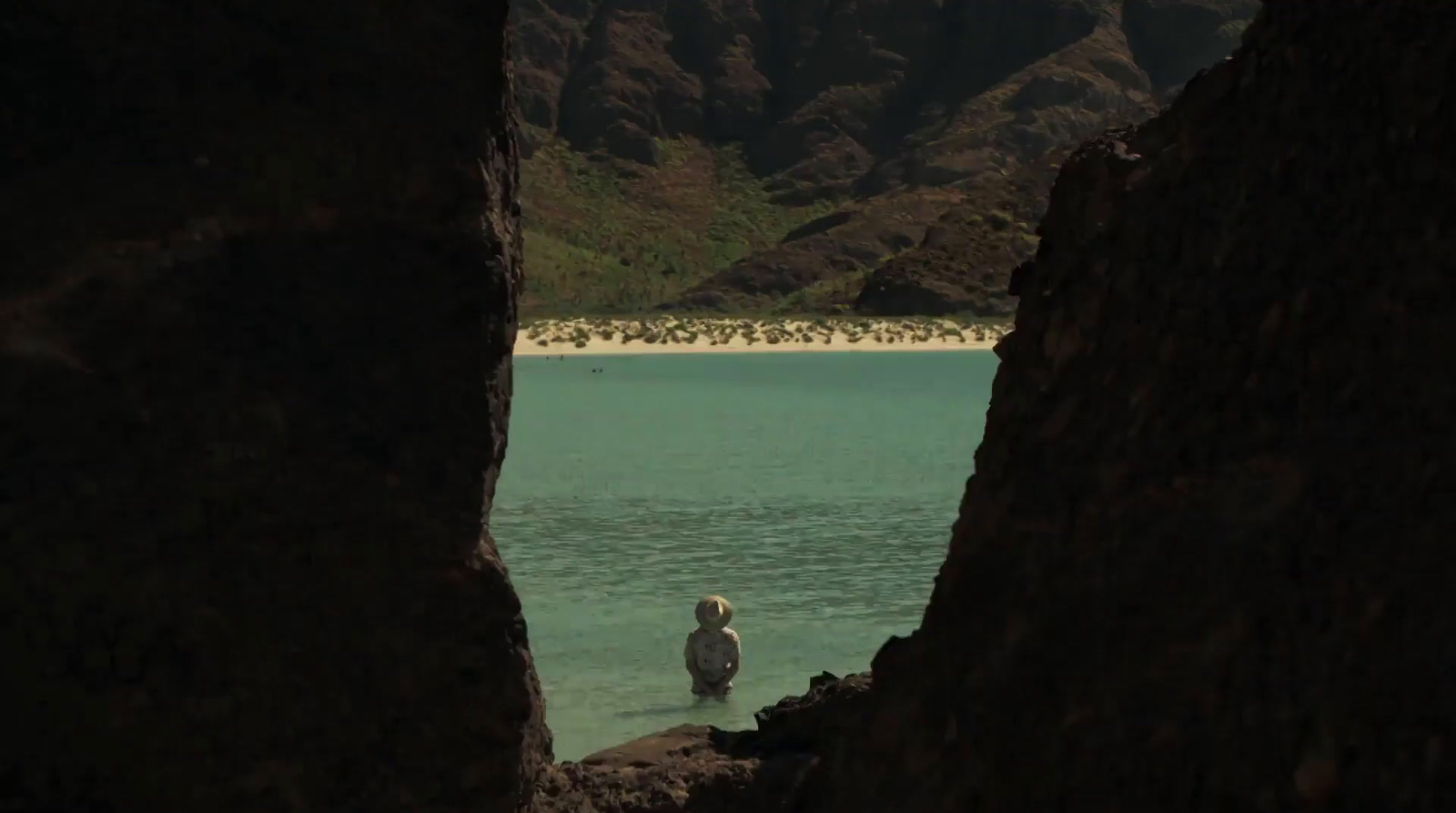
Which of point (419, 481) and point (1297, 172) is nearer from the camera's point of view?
point (1297, 172)

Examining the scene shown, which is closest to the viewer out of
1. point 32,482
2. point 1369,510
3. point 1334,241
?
point 1369,510

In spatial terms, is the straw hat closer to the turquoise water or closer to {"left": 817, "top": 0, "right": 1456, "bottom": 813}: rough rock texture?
the turquoise water

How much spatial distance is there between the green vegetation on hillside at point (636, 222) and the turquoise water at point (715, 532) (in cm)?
5145

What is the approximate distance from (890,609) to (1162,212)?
352 inches

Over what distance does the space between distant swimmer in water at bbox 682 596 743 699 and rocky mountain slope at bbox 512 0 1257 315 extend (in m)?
69.8

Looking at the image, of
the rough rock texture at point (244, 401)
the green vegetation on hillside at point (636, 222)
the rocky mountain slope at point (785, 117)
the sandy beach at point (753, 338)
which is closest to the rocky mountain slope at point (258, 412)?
the rough rock texture at point (244, 401)

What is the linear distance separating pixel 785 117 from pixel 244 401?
102m

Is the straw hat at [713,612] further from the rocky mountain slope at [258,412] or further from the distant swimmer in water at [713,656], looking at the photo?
the rocky mountain slope at [258,412]

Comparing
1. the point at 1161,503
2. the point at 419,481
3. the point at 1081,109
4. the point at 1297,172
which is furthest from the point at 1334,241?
the point at 1081,109

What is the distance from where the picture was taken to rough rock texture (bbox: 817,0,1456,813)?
4.91 ft

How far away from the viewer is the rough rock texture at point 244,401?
3.63 m

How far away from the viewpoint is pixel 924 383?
33.2 meters

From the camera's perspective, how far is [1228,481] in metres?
1.72

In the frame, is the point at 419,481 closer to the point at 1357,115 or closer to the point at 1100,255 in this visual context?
the point at 1100,255
